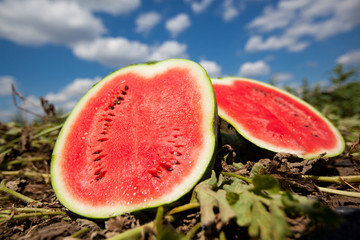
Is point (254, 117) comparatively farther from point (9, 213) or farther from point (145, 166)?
point (9, 213)

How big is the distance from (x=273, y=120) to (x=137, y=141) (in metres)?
1.19

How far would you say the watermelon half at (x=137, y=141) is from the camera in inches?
45.1

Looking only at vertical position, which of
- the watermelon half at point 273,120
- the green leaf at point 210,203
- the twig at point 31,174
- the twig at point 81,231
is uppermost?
the watermelon half at point 273,120

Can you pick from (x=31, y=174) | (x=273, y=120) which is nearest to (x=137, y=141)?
(x=273, y=120)

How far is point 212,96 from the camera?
145cm

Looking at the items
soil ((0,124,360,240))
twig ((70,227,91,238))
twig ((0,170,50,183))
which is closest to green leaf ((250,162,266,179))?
soil ((0,124,360,240))

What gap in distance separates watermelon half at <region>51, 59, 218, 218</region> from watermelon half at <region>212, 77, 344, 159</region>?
412 millimetres

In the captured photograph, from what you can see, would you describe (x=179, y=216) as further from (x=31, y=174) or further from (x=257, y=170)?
(x=31, y=174)

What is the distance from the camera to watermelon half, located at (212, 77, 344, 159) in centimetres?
166

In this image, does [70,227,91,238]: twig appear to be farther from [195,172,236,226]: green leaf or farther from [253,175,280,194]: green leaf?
[253,175,280,194]: green leaf

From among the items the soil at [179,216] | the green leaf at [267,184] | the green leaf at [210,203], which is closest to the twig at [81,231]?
the soil at [179,216]

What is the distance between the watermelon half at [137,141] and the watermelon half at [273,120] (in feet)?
1.35

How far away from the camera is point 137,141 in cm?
135

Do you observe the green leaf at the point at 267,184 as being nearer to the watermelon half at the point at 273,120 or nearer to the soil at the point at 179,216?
the soil at the point at 179,216
